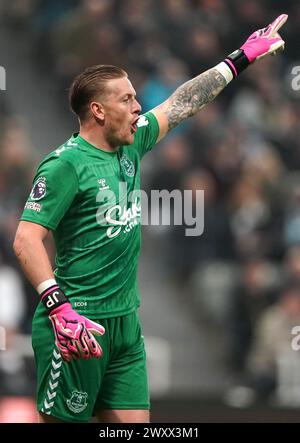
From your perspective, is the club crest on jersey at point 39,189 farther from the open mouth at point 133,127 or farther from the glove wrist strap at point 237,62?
the glove wrist strap at point 237,62

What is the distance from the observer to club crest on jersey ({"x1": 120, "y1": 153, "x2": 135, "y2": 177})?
6008 millimetres

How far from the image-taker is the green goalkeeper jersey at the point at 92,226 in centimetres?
568

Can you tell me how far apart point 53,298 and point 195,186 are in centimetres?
631

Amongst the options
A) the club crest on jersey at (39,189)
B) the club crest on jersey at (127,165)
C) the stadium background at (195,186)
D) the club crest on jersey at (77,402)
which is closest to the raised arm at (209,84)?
the club crest on jersey at (127,165)

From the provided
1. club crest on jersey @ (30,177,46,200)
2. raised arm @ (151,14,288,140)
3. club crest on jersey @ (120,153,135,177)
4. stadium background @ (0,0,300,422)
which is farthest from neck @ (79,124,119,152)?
stadium background @ (0,0,300,422)

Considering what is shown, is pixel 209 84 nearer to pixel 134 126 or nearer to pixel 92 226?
pixel 134 126

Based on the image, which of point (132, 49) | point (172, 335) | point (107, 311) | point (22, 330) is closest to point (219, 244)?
point (172, 335)

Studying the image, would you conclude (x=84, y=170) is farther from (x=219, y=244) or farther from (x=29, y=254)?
(x=219, y=244)

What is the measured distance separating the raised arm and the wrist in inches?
56.0

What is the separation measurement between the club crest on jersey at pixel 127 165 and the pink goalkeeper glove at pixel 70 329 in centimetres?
81

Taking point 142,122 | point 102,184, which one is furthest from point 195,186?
point 102,184

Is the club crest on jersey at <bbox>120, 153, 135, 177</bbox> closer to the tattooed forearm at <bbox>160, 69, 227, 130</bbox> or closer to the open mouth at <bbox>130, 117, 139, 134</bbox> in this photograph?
the open mouth at <bbox>130, 117, 139, 134</bbox>

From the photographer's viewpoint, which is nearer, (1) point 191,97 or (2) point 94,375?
(2) point 94,375

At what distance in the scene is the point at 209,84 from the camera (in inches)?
264
